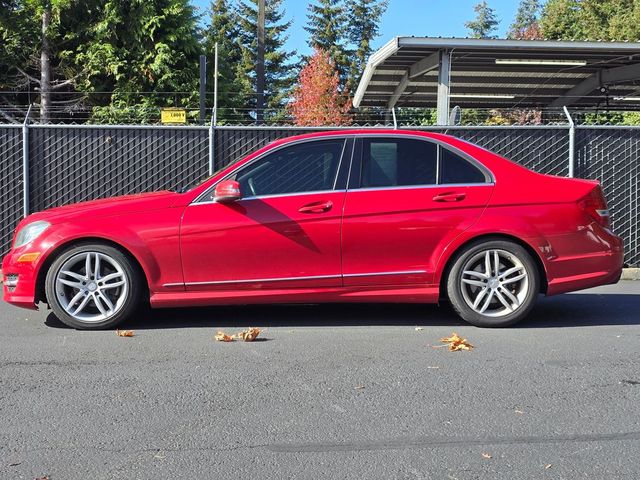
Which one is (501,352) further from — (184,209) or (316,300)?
(184,209)

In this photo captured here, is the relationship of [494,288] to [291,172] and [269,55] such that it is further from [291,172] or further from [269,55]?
[269,55]

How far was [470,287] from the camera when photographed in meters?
5.90

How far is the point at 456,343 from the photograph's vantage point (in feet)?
17.5

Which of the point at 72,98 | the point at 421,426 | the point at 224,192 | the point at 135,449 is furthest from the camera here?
the point at 72,98

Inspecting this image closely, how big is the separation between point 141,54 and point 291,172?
50.6 feet

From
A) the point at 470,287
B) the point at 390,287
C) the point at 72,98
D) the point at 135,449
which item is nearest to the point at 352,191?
the point at 390,287

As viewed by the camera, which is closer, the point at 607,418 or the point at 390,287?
the point at 607,418

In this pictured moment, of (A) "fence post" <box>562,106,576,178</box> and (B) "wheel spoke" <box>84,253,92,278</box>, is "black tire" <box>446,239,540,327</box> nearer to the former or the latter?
(B) "wheel spoke" <box>84,253,92,278</box>

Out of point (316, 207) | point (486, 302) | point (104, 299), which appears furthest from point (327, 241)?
point (104, 299)

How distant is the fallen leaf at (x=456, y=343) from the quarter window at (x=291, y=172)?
1587mm

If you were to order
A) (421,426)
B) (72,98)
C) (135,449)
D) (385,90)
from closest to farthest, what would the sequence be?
1. (135,449)
2. (421,426)
3. (385,90)
4. (72,98)

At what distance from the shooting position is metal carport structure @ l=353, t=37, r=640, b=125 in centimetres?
1160

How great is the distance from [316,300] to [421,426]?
7.39 feet

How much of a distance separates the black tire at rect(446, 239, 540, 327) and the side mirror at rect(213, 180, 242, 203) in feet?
6.34
